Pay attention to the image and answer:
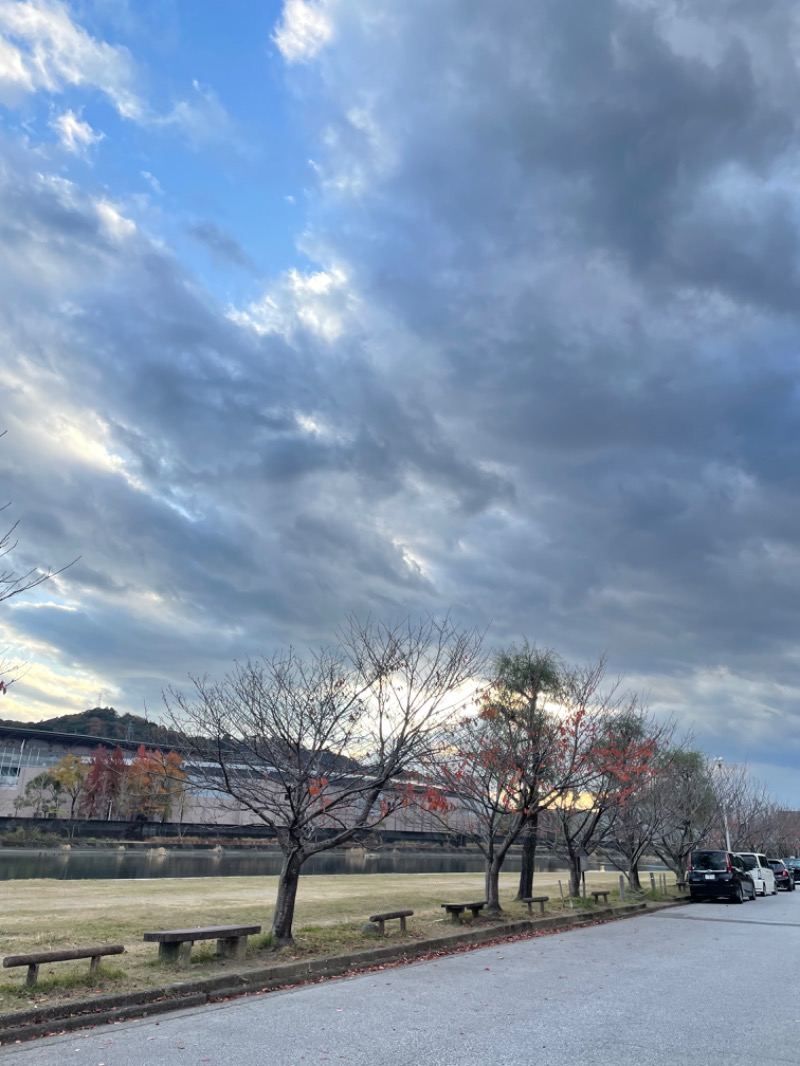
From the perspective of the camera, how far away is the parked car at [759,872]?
108 feet

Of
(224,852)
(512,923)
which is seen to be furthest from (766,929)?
(224,852)

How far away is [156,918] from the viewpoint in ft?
55.0

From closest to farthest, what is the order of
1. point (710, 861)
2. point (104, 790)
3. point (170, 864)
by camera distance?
point (710, 861) → point (170, 864) → point (104, 790)

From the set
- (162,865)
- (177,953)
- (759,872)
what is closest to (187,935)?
(177,953)

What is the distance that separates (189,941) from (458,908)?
7.92 metres

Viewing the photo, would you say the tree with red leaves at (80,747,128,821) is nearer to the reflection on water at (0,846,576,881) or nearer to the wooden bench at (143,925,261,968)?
the reflection on water at (0,846,576,881)

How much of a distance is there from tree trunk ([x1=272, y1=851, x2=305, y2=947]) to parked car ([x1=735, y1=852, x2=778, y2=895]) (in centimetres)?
2595

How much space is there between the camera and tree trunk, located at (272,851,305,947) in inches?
485

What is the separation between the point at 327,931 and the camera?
14.3 meters

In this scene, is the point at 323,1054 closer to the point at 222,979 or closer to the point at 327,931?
the point at 222,979

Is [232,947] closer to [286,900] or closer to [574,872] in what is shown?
[286,900]

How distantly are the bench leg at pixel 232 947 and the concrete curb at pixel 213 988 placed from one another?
0.75 m

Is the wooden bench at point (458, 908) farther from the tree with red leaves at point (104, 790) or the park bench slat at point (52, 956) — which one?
the tree with red leaves at point (104, 790)

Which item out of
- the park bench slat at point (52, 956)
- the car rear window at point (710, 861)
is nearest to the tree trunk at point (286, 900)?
the park bench slat at point (52, 956)
